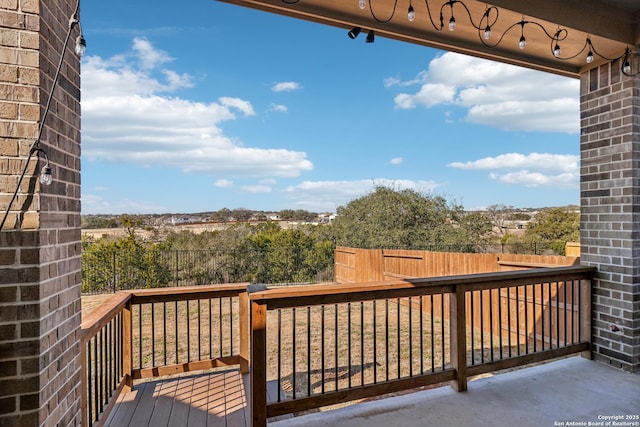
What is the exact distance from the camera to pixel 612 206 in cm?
310

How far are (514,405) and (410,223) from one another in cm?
897

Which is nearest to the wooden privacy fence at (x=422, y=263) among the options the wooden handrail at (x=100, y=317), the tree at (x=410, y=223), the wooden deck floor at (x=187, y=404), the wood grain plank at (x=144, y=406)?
the tree at (x=410, y=223)

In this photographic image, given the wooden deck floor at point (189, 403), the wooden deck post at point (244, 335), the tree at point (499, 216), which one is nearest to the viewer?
the wooden deck floor at point (189, 403)

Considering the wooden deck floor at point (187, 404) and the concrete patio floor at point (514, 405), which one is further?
the wooden deck floor at point (187, 404)

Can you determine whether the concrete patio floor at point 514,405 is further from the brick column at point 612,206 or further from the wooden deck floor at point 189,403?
the wooden deck floor at point 189,403

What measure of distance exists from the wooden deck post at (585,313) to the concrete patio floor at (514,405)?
0.33m

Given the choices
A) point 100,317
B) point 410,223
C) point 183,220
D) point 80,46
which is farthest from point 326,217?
point 80,46

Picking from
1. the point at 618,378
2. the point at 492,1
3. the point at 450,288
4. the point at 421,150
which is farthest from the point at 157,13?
the point at 421,150

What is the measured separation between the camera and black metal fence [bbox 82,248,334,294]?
31.2ft

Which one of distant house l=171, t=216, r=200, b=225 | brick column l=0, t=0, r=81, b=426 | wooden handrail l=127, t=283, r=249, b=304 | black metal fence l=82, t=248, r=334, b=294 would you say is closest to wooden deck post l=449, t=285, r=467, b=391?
wooden handrail l=127, t=283, r=249, b=304

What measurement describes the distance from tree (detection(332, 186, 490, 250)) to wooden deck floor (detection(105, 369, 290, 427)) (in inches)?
337

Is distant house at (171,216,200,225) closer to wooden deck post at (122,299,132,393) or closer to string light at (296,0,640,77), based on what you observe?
wooden deck post at (122,299,132,393)

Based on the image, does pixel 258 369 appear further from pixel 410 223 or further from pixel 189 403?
pixel 410 223

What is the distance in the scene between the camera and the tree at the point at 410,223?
1100cm
